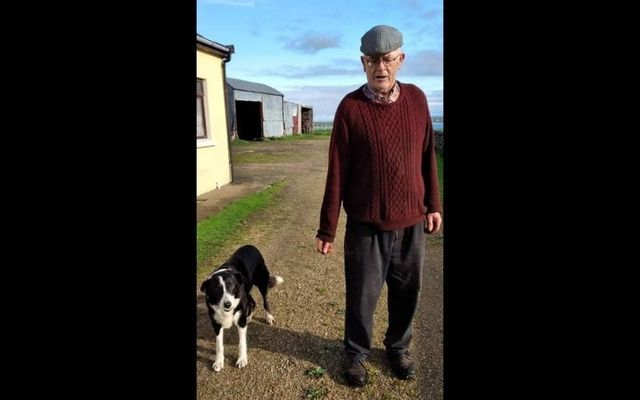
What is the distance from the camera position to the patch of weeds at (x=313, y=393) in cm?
257

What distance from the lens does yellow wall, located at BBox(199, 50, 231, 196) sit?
30.2 feet

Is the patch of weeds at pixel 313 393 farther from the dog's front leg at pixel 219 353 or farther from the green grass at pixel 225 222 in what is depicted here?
the green grass at pixel 225 222

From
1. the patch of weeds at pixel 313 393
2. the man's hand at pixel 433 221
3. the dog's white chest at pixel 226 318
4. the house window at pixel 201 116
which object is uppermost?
the house window at pixel 201 116

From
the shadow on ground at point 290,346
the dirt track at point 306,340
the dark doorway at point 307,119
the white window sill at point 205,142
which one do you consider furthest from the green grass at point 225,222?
the dark doorway at point 307,119

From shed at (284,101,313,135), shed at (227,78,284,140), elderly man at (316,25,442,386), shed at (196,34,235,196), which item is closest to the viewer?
elderly man at (316,25,442,386)

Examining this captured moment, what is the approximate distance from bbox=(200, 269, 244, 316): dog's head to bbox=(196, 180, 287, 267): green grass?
206cm

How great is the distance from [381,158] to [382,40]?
0.63 m

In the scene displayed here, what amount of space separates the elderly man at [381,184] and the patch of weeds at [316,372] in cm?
26

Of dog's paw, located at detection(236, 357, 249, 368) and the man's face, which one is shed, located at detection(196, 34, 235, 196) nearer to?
dog's paw, located at detection(236, 357, 249, 368)

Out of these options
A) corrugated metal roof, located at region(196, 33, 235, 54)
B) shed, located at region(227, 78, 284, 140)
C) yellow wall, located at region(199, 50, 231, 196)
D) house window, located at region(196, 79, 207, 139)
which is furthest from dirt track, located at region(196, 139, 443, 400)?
shed, located at region(227, 78, 284, 140)
